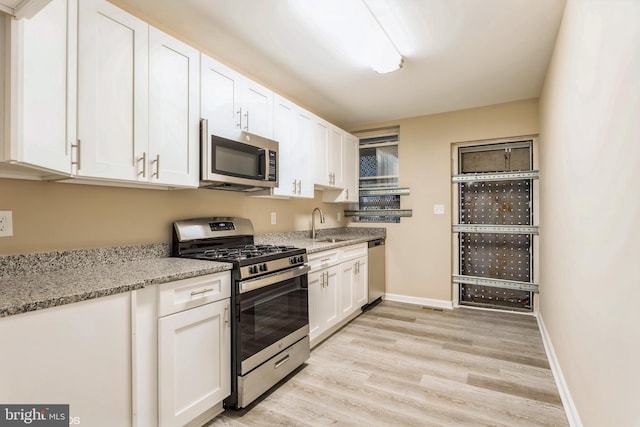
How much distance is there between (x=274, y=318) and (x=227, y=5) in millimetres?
2055

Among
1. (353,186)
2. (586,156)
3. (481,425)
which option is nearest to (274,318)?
(481,425)

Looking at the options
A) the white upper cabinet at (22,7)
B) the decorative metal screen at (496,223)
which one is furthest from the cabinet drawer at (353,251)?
the white upper cabinet at (22,7)

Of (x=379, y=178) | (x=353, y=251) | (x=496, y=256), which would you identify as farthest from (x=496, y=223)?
(x=353, y=251)

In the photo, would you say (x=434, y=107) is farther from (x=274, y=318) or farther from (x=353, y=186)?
(x=274, y=318)

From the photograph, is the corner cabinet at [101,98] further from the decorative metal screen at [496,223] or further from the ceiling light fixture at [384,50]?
the decorative metal screen at [496,223]

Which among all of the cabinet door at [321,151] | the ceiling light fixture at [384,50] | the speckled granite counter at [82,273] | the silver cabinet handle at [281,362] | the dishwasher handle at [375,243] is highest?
the ceiling light fixture at [384,50]

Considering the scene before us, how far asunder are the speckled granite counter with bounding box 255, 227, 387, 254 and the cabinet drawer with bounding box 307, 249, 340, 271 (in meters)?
0.05

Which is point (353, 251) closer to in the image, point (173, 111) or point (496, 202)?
point (496, 202)

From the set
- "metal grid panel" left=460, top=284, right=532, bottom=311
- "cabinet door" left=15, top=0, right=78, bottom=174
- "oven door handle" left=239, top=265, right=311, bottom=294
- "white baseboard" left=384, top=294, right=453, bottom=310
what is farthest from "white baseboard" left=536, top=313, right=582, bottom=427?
"cabinet door" left=15, top=0, right=78, bottom=174

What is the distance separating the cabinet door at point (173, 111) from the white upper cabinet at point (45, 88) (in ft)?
1.34

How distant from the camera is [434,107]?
157 inches

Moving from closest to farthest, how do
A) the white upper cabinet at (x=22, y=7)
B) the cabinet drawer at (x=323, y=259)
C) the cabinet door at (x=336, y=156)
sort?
the white upper cabinet at (x=22, y=7) < the cabinet drawer at (x=323, y=259) < the cabinet door at (x=336, y=156)

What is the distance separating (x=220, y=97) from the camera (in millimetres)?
2293

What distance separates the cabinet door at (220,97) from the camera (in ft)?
7.14
